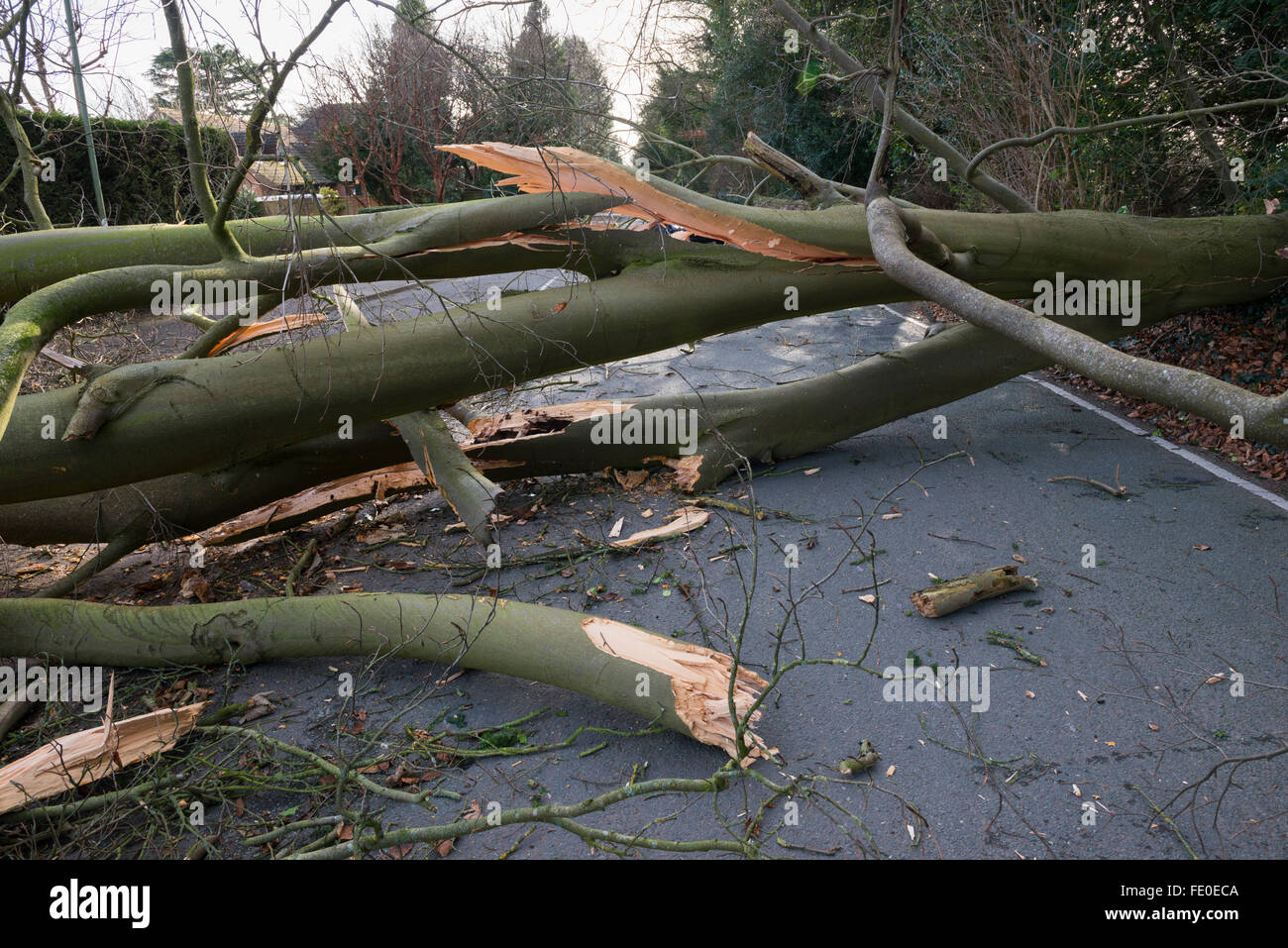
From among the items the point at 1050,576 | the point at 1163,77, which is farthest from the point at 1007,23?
the point at 1050,576

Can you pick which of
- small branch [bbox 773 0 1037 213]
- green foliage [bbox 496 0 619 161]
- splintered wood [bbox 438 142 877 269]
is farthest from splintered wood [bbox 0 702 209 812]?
small branch [bbox 773 0 1037 213]

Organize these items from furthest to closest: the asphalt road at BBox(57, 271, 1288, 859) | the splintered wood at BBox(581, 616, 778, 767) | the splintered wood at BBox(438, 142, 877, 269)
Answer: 1. the splintered wood at BBox(438, 142, 877, 269)
2. the splintered wood at BBox(581, 616, 778, 767)
3. the asphalt road at BBox(57, 271, 1288, 859)

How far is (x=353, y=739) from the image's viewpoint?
373 cm

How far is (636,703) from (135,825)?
2.16 meters

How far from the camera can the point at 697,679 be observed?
357 centimetres

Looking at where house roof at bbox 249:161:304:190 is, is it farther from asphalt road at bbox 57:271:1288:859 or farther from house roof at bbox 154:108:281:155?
asphalt road at bbox 57:271:1288:859

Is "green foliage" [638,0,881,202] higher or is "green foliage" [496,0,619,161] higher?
"green foliage" [638,0,881,202]

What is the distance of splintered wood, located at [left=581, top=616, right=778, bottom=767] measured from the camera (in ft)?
11.1

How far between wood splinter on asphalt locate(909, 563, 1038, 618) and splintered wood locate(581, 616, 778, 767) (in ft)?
3.77

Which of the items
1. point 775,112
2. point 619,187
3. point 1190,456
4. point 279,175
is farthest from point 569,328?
point 775,112

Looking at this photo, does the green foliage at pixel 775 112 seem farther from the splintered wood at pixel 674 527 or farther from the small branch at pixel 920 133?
the splintered wood at pixel 674 527

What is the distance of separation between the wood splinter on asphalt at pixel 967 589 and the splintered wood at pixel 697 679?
45.2 inches

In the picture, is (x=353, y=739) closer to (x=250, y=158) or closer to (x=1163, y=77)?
(x=250, y=158)
